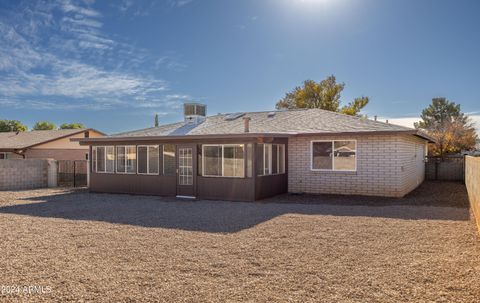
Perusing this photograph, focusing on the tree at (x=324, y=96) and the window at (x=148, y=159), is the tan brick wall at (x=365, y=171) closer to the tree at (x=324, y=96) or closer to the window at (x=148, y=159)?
the window at (x=148, y=159)

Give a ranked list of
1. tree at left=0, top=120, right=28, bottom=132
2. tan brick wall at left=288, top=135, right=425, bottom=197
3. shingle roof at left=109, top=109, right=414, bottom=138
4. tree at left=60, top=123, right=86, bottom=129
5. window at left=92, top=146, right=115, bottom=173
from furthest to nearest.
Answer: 1. tree at left=60, top=123, right=86, bottom=129
2. tree at left=0, top=120, right=28, bottom=132
3. window at left=92, top=146, right=115, bottom=173
4. shingle roof at left=109, top=109, right=414, bottom=138
5. tan brick wall at left=288, top=135, right=425, bottom=197

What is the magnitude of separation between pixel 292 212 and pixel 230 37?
10.8m

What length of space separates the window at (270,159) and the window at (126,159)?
5.79 m

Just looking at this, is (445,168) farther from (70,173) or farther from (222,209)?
(70,173)

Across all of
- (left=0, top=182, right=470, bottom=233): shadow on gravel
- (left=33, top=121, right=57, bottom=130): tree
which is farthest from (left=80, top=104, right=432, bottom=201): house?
(left=33, top=121, right=57, bottom=130): tree

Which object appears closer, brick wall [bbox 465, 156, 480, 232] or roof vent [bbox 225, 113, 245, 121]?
brick wall [bbox 465, 156, 480, 232]

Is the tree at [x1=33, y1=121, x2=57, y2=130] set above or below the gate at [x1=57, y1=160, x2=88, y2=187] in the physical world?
above

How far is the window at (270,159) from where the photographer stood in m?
13.5

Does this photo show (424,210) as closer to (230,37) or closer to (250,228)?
(250,228)

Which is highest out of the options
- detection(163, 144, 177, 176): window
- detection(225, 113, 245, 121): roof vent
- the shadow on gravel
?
detection(225, 113, 245, 121): roof vent

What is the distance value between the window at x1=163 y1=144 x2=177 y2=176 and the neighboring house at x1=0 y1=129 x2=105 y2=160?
1533 centimetres

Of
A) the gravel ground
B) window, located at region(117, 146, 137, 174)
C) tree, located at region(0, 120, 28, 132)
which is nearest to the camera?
the gravel ground

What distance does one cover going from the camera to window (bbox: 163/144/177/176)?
14.8 meters

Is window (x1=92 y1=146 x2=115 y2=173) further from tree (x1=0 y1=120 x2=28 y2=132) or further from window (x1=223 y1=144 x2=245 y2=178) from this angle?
tree (x1=0 y1=120 x2=28 y2=132)
